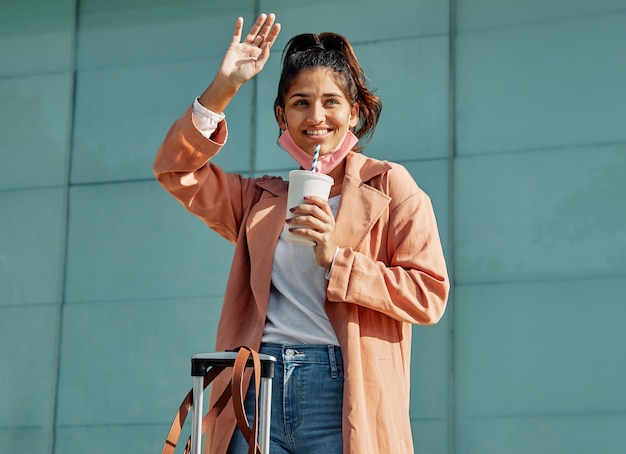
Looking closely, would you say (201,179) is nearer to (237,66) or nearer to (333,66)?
(237,66)

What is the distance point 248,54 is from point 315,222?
57 cm

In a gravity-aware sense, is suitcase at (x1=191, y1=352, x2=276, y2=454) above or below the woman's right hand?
below

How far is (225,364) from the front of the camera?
255 centimetres

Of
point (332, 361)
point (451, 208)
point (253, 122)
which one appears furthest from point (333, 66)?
point (253, 122)

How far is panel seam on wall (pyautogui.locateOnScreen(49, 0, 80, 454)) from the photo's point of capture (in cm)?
598

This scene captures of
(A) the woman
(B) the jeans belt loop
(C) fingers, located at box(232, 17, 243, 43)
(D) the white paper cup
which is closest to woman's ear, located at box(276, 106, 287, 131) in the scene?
(A) the woman

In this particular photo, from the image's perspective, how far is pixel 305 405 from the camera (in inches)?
111

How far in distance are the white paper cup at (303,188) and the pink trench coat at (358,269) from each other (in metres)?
0.14

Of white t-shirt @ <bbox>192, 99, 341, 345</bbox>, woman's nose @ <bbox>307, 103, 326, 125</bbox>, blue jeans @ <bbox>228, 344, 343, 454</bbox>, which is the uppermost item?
woman's nose @ <bbox>307, 103, 326, 125</bbox>

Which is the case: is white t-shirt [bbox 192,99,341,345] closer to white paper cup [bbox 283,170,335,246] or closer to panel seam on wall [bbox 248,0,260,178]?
white paper cup [bbox 283,170,335,246]

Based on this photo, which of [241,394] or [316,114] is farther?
[316,114]

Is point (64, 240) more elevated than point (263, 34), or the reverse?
point (263, 34)

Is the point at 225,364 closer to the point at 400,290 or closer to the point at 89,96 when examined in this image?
the point at 400,290

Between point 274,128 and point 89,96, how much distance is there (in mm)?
1126
